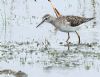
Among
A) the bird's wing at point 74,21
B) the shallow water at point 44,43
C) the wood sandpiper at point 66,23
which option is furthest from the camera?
the bird's wing at point 74,21

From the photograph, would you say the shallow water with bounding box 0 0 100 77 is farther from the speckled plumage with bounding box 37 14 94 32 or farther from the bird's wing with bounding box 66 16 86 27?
the bird's wing with bounding box 66 16 86 27

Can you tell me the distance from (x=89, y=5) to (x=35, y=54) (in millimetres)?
7666

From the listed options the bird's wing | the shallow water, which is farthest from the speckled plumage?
the shallow water

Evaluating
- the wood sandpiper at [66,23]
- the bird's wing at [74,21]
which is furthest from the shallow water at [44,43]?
the bird's wing at [74,21]

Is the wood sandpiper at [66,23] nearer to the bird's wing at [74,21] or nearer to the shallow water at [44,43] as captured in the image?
the bird's wing at [74,21]

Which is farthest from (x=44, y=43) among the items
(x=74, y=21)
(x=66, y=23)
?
(x=74, y=21)

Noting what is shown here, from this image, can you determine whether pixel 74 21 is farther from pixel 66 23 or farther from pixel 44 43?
pixel 44 43

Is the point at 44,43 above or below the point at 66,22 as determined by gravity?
below

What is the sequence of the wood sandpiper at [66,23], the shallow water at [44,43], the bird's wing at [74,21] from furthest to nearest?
1. the bird's wing at [74,21]
2. the wood sandpiper at [66,23]
3. the shallow water at [44,43]

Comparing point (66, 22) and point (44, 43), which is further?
point (66, 22)

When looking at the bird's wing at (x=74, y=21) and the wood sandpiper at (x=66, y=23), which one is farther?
the bird's wing at (x=74, y=21)

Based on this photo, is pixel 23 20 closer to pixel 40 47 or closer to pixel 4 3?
pixel 4 3

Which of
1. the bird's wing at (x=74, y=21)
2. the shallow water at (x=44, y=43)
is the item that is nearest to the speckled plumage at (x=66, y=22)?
the bird's wing at (x=74, y=21)

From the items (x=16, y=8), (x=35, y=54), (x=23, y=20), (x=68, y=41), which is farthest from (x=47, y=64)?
(x=16, y=8)
